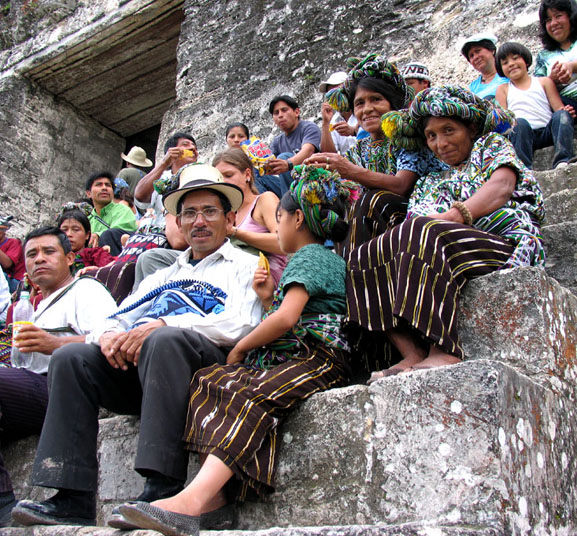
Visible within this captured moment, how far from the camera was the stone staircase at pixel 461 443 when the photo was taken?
1.69 m

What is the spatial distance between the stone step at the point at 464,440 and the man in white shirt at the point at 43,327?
889 millimetres

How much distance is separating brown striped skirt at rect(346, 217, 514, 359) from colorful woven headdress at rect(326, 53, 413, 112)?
1.20m

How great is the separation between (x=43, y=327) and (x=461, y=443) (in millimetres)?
2004

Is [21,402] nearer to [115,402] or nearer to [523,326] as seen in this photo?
[115,402]

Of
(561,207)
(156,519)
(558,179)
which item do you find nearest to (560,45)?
(558,179)

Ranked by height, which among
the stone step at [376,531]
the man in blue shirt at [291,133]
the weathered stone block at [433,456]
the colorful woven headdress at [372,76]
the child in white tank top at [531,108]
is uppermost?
the man in blue shirt at [291,133]

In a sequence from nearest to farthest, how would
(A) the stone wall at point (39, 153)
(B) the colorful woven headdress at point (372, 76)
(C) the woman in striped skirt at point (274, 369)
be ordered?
(C) the woman in striped skirt at point (274, 369) < (B) the colorful woven headdress at point (372, 76) < (A) the stone wall at point (39, 153)

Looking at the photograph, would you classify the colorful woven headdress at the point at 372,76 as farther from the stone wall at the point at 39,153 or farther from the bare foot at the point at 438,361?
the stone wall at the point at 39,153

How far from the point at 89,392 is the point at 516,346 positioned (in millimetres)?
1434

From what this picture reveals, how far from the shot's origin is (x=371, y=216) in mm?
2844

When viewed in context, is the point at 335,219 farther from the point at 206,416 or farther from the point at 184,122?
the point at 184,122

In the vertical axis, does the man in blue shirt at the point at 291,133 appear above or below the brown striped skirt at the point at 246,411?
above

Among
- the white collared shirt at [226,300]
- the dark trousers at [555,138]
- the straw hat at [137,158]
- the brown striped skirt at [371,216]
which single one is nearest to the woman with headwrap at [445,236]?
the brown striped skirt at [371,216]

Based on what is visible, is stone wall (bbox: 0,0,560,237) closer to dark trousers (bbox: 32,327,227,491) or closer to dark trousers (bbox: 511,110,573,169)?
dark trousers (bbox: 511,110,573,169)
